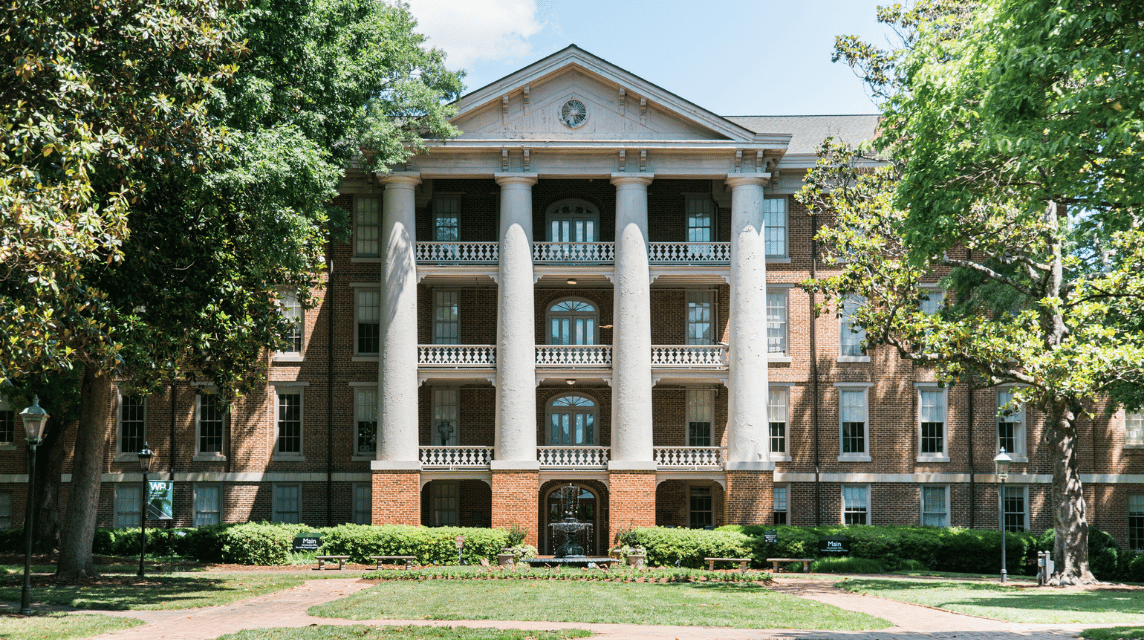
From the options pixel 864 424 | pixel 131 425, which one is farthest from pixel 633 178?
pixel 131 425

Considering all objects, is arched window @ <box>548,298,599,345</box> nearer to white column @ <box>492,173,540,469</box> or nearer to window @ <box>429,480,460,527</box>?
white column @ <box>492,173,540,469</box>

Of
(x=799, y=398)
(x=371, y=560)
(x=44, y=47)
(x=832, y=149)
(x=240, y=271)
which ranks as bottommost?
(x=371, y=560)

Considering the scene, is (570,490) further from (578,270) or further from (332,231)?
(332,231)

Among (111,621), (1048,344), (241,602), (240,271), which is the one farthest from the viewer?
(1048,344)

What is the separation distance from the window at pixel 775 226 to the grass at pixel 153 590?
1885cm

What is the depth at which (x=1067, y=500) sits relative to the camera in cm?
2648

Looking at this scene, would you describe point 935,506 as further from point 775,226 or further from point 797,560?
point 775,226

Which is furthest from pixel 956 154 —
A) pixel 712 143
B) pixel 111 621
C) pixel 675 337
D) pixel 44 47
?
pixel 675 337

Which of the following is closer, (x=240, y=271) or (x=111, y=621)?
(x=111, y=621)

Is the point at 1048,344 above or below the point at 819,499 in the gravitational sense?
above

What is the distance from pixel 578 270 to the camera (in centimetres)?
3269

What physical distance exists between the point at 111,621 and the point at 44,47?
8.66 metres

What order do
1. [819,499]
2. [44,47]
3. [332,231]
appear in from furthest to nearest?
[819,499], [332,231], [44,47]

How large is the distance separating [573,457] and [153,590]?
13.9 meters
